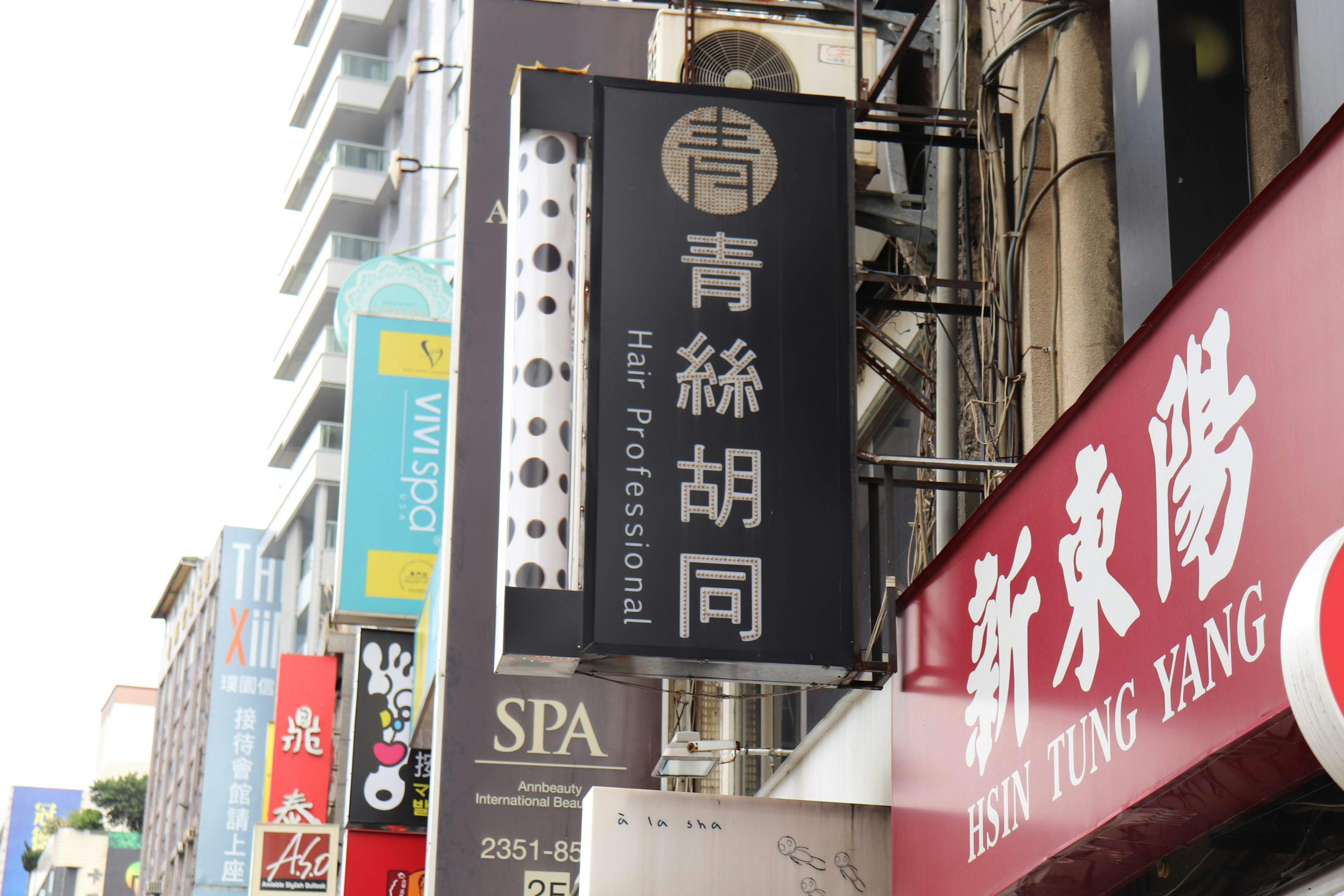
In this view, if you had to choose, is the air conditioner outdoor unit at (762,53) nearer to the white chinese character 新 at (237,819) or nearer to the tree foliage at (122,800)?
the white chinese character 新 at (237,819)

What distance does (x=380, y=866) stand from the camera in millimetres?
20438

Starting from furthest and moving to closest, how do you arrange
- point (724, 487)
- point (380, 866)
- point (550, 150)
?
point (380, 866) → point (550, 150) → point (724, 487)

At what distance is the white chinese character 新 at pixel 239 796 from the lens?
1828 inches

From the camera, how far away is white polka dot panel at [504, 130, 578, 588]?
8.29 metres

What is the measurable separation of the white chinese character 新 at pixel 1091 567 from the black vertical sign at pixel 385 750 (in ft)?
50.5

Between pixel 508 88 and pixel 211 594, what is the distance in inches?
1747

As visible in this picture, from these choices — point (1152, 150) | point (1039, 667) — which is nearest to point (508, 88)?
point (1152, 150)

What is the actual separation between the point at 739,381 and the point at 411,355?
51.0 ft

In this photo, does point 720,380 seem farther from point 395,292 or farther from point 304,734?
point 304,734

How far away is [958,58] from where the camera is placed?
9805 millimetres

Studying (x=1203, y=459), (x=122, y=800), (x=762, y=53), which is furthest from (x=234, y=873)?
(x=122, y=800)

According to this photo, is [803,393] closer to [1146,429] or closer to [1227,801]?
[1146,429]

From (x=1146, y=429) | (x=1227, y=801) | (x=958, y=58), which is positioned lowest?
(x=1227, y=801)

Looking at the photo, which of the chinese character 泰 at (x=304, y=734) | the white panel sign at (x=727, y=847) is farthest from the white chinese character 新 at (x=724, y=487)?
the chinese character 泰 at (x=304, y=734)
